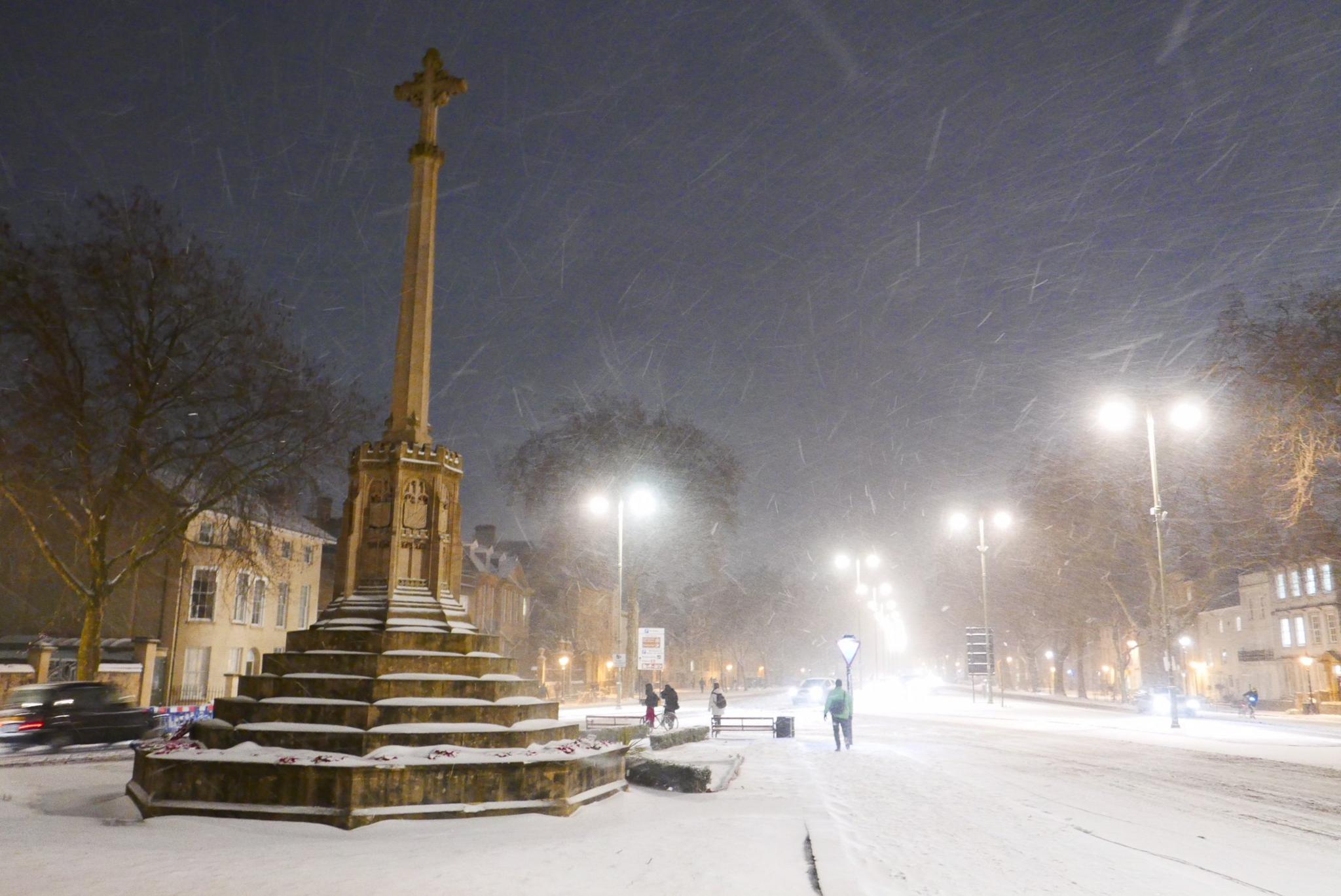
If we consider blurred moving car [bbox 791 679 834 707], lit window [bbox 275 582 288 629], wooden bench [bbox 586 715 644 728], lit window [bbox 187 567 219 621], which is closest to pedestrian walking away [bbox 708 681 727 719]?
wooden bench [bbox 586 715 644 728]

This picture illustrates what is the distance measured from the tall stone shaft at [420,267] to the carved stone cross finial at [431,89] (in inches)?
0.4

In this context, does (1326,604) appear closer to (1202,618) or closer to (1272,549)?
(1272,549)

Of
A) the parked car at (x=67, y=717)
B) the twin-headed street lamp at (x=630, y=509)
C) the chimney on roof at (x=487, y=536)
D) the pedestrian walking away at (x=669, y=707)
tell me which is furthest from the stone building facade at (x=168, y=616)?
the chimney on roof at (x=487, y=536)

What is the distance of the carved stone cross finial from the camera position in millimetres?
16047

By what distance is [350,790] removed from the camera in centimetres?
988

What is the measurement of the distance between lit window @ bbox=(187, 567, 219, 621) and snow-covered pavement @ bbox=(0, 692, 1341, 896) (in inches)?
949

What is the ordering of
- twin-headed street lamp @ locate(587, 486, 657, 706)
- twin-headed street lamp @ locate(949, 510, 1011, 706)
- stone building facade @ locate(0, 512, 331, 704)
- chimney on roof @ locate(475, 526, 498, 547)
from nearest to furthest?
1. stone building facade @ locate(0, 512, 331, 704)
2. twin-headed street lamp @ locate(587, 486, 657, 706)
3. twin-headed street lamp @ locate(949, 510, 1011, 706)
4. chimney on roof @ locate(475, 526, 498, 547)

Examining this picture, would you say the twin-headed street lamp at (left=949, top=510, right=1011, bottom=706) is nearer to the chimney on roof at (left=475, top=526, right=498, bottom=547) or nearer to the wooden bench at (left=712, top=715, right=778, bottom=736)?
the wooden bench at (left=712, top=715, right=778, bottom=736)

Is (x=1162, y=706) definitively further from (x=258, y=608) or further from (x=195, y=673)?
(x=195, y=673)

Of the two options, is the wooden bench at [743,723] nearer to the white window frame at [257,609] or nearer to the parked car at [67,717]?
the parked car at [67,717]

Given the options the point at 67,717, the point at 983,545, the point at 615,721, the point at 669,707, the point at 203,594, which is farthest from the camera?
the point at 983,545

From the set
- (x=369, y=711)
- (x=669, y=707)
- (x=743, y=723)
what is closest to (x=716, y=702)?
(x=743, y=723)

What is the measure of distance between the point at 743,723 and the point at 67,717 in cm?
1912

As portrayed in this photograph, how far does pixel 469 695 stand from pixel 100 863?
4.96 metres
